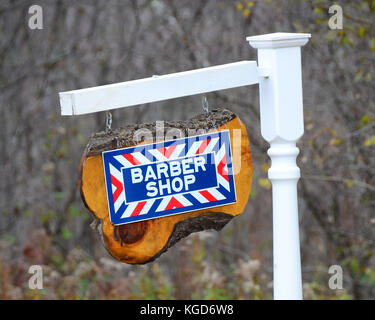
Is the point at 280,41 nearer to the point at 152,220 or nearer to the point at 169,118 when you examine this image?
the point at 152,220

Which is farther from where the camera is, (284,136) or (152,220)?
(284,136)

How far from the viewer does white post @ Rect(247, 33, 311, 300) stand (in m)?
2.05

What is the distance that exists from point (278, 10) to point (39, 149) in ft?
8.24

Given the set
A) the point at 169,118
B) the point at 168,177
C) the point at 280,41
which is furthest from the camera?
the point at 169,118

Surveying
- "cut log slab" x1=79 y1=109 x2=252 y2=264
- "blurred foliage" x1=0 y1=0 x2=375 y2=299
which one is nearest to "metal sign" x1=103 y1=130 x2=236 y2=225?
"cut log slab" x1=79 y1=109 x2=252 y2=264

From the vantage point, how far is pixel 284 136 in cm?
207

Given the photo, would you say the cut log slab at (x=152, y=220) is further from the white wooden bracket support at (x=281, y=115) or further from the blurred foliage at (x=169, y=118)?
the blurred foliage at (x=169, y=118)

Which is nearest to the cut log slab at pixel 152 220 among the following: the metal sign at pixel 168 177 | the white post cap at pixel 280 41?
the metal sign at pixel 168 177

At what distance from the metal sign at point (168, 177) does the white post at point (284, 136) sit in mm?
189

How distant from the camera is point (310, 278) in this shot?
5.05 m

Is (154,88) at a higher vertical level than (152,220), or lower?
higher

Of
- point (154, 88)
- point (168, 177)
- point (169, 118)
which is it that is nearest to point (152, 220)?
point (168, 177)

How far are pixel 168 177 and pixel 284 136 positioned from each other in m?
0.45
